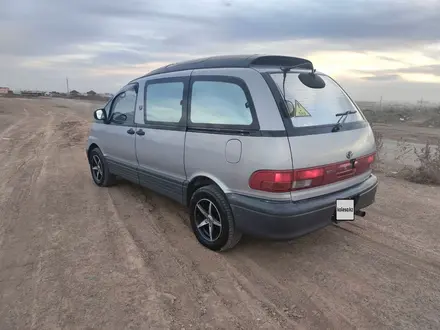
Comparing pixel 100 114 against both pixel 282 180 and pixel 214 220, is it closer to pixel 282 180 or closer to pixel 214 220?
pixel 214 220

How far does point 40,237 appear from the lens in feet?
13.4

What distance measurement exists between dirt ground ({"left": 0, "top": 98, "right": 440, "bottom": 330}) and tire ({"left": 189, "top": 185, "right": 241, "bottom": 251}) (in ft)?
0.43

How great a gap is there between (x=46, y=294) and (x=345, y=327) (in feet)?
7.95

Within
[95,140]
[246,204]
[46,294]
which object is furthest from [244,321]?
[95,140]

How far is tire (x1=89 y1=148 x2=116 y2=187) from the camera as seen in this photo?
5.86m

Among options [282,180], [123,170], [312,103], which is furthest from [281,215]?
[123,170]

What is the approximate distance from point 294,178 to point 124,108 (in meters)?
3.09

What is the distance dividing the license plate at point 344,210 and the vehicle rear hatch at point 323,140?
0.14 m

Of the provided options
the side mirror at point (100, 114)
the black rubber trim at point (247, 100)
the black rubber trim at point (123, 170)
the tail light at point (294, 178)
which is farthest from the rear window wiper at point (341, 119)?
the side mirror at point (100, 114)

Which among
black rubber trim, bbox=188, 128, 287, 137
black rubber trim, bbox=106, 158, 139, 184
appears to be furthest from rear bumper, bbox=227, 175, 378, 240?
black rubber trim, bbox=106, 158, 139, 184

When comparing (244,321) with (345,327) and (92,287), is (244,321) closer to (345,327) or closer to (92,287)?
(345,327)

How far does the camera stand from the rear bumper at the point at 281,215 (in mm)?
3119

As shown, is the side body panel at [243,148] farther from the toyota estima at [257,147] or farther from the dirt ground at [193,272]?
the dirt ground at [193,272]

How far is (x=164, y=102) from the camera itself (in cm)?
435
